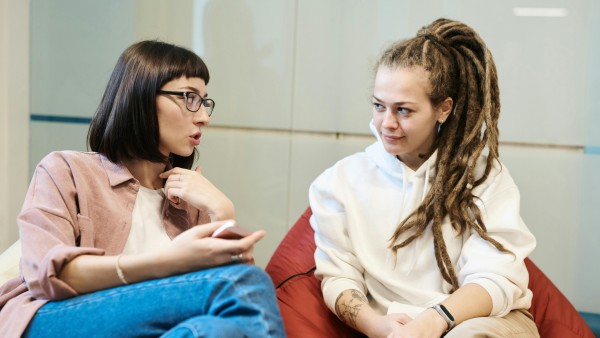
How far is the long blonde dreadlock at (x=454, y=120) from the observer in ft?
5.93

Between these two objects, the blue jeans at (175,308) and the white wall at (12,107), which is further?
Result: the white wall at (12,107)

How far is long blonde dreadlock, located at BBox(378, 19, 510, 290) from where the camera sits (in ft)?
5.93

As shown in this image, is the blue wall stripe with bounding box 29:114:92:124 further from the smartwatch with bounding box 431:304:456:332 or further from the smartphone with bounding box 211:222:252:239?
the smartwatch with bounding box 431:304:456:332

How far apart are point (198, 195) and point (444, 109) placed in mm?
688

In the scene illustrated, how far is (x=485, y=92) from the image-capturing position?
1.84 meters

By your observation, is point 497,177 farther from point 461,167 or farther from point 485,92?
point 485,92

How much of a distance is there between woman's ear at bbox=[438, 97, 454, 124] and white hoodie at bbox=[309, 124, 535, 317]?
0.11 m

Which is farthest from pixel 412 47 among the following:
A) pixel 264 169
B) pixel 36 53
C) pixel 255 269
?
pixel 36 53

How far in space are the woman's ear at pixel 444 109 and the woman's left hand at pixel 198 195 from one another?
0.61 metres

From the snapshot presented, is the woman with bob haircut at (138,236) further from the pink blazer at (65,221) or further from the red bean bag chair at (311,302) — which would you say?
the red bean bag chair at (311,302)

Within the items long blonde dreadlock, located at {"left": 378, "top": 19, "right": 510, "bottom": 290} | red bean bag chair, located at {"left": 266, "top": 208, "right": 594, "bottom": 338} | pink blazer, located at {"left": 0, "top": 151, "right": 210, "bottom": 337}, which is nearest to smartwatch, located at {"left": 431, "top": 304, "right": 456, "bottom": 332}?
long blonde dreadlock, located at {"left": 378, "top": 19, "right": 510, "bottom": 290}

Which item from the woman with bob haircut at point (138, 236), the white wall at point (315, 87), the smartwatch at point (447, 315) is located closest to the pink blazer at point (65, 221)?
the woman with bob haircut at point (138, 236)

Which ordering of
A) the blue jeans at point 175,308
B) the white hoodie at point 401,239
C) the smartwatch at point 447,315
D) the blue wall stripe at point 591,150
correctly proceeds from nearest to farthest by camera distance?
the blue jeans at point 175,308 → the smartwatch at point 447,315 → the white hoodie at point 401,239 → the blue wall stripe at point 591,150

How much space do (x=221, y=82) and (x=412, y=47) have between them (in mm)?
1218
